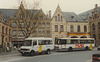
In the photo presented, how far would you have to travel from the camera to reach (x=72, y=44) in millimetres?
29656

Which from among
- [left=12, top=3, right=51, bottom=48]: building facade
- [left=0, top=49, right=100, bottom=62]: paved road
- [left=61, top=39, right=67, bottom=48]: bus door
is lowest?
[left=0, top=49, right=100, bottom=62]: paved road

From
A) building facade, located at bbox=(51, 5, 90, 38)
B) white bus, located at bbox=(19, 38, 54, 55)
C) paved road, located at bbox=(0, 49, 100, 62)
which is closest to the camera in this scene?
paved road, located at bbox=(0, 49, 100, 62)

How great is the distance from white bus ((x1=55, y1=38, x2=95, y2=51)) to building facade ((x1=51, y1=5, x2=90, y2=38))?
15.2 meters

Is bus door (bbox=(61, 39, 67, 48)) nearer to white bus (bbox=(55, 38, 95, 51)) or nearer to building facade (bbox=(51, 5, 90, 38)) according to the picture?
white bus (bbox=(55, 38, 95, 51))

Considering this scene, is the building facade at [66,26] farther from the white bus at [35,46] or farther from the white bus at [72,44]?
the white bus at [35,46]

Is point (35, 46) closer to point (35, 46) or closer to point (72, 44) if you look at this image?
point (35, 46)

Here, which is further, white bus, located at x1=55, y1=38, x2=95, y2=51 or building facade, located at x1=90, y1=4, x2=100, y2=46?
building facade, located at x1=90, y1=4, x2=100, y2=46

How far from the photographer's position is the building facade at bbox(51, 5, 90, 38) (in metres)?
46.8

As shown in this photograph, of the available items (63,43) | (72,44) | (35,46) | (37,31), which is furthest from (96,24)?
(35,46)

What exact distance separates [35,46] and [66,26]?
28255 mm

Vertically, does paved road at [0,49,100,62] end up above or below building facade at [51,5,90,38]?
below

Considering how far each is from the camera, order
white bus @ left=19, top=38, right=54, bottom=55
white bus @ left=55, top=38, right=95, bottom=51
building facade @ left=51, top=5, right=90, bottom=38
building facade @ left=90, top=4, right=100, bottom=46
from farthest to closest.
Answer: building facade @ left=90, top=4, right=100, bottom=46
building facade @ left=51, top=5, right=90, bottom=38
white bus @ left=55, top=38, right=95, bottom=51
white bus @ left=19, top=38, right=54, bottom=55

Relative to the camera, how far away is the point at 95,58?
9.84 metres

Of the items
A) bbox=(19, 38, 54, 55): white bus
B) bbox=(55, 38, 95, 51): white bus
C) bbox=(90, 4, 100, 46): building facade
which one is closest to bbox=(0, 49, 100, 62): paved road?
bbox=(19, 38, 54, 55): white bus
